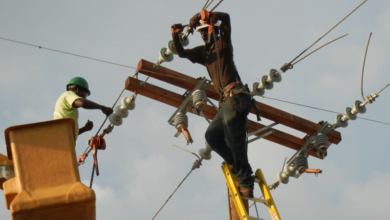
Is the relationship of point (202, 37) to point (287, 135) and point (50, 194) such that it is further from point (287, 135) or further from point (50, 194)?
point (287, 135)

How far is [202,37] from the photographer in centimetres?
611

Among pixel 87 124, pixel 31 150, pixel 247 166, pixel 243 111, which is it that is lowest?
pixel 31 150

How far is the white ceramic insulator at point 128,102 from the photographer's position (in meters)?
8.31

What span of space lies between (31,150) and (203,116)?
4316mm

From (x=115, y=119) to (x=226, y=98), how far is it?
3276 millimetres

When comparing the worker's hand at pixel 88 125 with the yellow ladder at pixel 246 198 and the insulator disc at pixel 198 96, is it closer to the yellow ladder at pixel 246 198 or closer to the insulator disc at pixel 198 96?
the yellow ladder at pixel 246 198

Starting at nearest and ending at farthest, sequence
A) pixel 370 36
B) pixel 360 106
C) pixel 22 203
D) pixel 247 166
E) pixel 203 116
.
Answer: pixel 22 203 < pixel 247 166 < pixel 370 36 < pixel 203 116 < pixel 360 106

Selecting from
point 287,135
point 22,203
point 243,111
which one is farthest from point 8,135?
point 287,135

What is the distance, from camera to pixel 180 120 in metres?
8.09

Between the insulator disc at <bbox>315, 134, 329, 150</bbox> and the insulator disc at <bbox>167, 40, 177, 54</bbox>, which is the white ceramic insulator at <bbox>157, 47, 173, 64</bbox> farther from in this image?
the insulator disc at <bbox>315, 134, 329, 150</bbox>

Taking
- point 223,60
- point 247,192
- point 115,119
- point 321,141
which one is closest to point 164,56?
point 115,119

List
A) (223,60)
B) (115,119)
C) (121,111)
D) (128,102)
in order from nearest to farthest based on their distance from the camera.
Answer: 1. (223,60)
2. (128,102)
3. (121,111)
4. (115,119)

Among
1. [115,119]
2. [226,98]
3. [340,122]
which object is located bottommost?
[226,98]

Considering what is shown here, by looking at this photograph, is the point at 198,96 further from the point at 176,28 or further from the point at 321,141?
the point at 321,141
